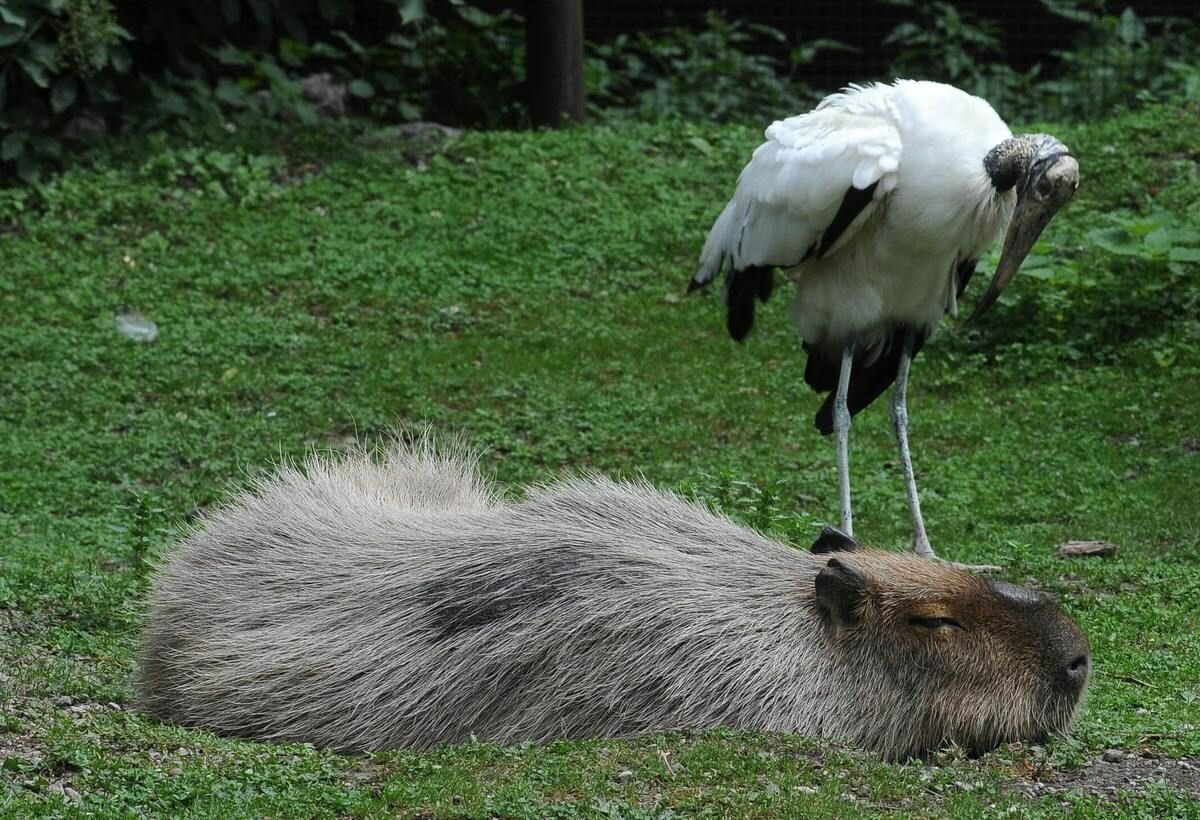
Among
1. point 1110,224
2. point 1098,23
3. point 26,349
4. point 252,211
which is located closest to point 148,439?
point 26,349

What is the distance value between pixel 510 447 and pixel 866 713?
400 cm

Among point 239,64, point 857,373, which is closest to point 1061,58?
point 239,64

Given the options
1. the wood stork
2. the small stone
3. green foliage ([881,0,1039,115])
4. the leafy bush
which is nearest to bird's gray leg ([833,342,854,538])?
the wood stork

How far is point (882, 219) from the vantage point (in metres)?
6.41

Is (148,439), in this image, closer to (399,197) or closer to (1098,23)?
(399,197)

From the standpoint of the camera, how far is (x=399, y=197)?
36.1 ft

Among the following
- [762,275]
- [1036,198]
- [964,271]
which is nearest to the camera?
[1036,198]

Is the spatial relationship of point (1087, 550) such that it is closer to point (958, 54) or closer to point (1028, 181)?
point (1028, 181)

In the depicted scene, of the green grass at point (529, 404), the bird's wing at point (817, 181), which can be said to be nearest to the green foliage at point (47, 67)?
the green grass at point (529, 404)

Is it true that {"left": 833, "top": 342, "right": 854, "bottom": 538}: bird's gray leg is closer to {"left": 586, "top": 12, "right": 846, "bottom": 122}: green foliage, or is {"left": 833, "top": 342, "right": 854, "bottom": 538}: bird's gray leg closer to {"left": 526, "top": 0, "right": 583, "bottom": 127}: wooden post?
{"left": 526, "top": 0, "right": 583, "bottom": 127}: wooden post

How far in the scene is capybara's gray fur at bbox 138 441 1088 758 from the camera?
4.29 meters

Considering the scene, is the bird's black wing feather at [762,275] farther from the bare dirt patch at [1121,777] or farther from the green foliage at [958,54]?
the green foliage at [958,54]

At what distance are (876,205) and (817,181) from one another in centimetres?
25

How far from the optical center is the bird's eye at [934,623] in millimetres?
4312
